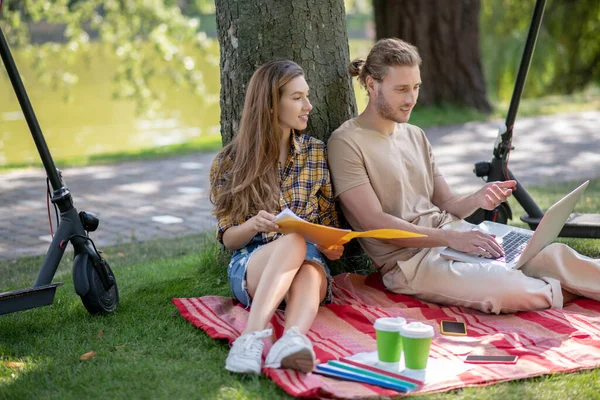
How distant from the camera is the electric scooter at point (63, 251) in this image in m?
3.54

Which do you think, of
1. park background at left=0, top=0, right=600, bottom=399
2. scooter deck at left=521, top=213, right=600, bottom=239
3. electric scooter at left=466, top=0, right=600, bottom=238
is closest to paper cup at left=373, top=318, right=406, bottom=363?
park background at left=0, top=0, right=600, bottom=399

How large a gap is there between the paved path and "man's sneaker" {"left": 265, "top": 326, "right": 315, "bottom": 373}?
3037 millimetres

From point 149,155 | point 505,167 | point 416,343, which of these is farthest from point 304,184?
point 149,155

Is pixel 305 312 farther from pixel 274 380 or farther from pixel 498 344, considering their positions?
pixel 498 344

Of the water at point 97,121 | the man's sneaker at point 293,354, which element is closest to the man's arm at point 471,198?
the man's sneaker at point 293,354

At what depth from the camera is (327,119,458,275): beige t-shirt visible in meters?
3.74

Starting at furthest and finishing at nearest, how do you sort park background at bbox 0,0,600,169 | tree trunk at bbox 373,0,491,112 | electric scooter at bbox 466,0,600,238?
park background at bbox 0,0,600,169 < tree trunk at bbox 373,0,491,112 < electric scooter at bbox 466,0,600,238

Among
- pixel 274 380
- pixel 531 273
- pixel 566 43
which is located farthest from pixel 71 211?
pixel 566 43

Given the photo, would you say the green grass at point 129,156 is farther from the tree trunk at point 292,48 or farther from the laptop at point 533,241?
the laptop at point 533,241

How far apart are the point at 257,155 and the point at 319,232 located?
563mm

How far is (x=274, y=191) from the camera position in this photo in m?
3.60

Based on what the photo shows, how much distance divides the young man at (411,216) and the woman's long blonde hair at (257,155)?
346mm

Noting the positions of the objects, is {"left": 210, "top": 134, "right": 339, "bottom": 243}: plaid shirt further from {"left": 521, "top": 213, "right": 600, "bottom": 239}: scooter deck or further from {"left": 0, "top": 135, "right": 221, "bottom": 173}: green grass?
{"left": 0, "top": 135, "right": 221, "bottom": 173}: green grass

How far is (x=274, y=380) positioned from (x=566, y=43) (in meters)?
14.1
